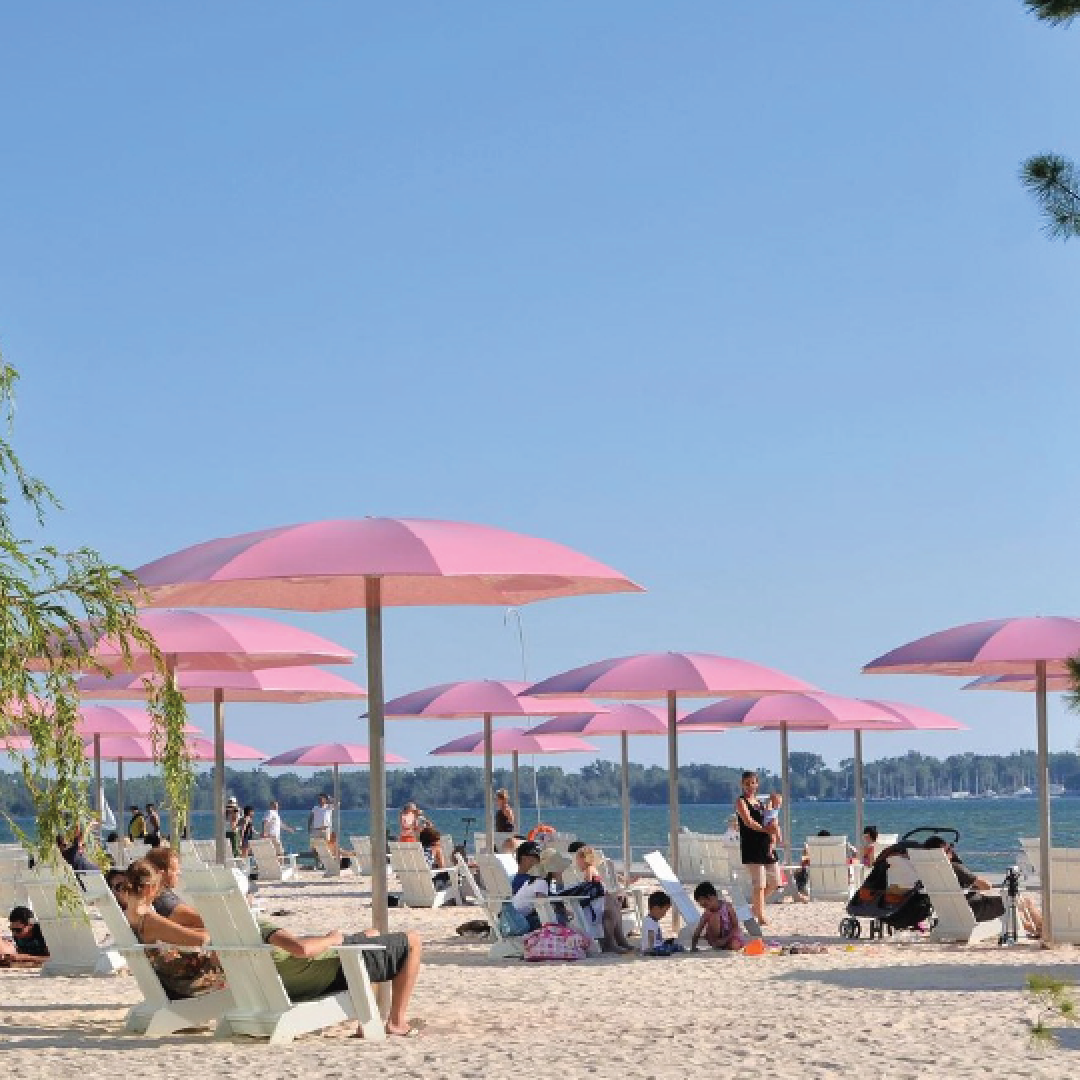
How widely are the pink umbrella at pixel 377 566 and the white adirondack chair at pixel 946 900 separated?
10.8ft

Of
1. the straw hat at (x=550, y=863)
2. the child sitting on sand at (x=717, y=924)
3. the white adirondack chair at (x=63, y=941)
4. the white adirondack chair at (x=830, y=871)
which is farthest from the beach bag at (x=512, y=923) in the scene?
the white adirondack chair at (x=830, y=871)

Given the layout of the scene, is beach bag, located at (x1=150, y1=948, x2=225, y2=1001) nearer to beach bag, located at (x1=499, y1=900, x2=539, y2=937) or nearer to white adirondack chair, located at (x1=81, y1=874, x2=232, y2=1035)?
white adirondack chair, located at (x1=81, y1=874, x2=232, y2=1035)

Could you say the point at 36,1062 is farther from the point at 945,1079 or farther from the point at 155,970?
the point at 945,1079

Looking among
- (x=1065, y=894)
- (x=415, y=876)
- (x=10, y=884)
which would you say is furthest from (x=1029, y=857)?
(x=10, y=884)

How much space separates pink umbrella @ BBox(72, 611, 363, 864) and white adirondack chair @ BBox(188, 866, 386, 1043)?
401cm

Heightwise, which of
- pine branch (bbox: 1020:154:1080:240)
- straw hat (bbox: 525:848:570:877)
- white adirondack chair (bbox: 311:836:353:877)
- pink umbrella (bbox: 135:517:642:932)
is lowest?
white adirondack chair (bbox: 311:836:353:877)

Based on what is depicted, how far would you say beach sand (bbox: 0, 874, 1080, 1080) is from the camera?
7328mm

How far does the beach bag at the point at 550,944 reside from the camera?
1188 cm

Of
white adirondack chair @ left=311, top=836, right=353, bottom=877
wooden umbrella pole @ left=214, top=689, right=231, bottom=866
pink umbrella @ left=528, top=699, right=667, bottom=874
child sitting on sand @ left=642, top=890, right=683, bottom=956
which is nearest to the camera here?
child sitting on sand @ left=642, top=890, right=683, bottom=956

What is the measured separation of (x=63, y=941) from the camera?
11164mm

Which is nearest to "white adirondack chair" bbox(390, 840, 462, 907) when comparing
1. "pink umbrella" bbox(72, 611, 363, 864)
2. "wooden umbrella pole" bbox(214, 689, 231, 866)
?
"wooden umbrella pole" bbox(214, 689, 231, 866)

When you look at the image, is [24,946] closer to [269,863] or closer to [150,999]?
[150,999]

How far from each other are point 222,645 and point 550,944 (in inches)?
106

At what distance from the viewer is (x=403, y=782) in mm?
133750
